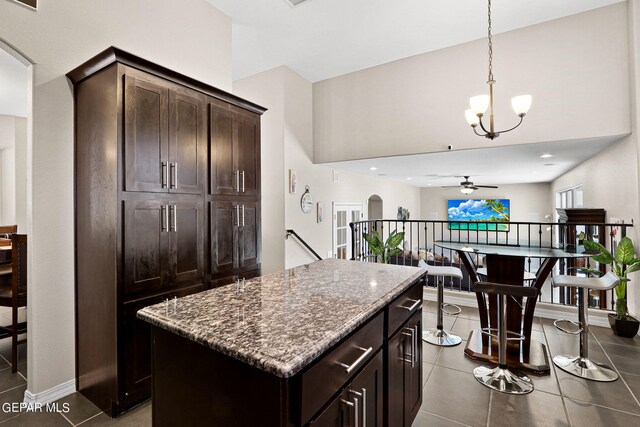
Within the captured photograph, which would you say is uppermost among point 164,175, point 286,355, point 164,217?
point 164,175

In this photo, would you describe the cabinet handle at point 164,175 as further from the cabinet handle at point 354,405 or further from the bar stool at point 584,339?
the bar stool at point 584,339

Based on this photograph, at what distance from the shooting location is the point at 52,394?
7.00 feet

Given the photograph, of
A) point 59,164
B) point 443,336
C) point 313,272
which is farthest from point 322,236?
point 59,164

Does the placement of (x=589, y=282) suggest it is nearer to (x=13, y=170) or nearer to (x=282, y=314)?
(x=282, y=314)

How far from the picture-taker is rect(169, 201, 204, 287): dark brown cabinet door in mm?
2277

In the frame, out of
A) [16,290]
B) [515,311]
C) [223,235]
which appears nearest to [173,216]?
[223,235]

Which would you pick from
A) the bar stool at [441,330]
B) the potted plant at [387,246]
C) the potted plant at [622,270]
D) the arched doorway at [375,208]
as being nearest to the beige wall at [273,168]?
the potted plant at [387,246]

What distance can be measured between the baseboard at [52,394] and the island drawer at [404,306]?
242 cm

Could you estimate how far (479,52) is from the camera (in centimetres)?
396

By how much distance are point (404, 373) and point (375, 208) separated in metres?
7.05

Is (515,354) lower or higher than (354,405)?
lower

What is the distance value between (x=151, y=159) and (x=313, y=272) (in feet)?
4.60

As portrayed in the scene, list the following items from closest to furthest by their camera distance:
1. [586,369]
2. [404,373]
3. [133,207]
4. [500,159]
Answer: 1. [404,373]
2. [133,207]
3. [586,369]
4. [500,159]

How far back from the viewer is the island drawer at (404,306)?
4.83 ft
